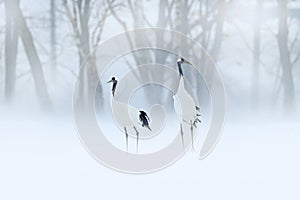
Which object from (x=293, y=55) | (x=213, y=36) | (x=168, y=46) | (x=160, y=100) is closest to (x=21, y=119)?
(x=160, y=100)

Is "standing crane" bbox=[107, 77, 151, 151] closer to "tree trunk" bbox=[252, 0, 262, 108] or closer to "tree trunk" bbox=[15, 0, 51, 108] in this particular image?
"tree trunk" bbox=[15, 0, 51, 108]

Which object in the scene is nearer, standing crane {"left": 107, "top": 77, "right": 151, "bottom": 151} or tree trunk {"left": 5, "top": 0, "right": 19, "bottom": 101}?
standing crane {"left": 107, "top": 77, "right": 151, "bottom": 151}

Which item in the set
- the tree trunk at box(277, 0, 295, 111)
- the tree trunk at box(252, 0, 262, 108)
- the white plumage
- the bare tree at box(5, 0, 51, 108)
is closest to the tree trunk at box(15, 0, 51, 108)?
the bare tree at box(5, 0, 51, 108)

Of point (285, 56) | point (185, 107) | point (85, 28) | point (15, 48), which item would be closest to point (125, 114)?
point (185, 107)

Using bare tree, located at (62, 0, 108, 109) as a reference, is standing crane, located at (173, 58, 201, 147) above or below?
below

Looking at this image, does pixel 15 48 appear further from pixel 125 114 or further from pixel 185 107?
pixel 185 107

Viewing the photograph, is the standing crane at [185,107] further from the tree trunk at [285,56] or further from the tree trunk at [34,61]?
the tree trunk at [34,61]

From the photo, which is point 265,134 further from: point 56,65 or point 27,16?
point 27,16

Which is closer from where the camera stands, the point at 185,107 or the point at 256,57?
the point at 185,107

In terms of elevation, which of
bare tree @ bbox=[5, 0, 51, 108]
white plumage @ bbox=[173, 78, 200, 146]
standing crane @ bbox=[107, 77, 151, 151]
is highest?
bare tree @ bbox=[5, 0, 51, 108]
